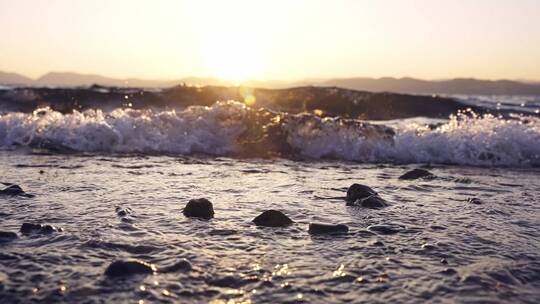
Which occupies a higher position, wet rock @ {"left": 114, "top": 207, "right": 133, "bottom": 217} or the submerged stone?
the submerged stone

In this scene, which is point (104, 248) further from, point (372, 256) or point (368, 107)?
point (368, 107)

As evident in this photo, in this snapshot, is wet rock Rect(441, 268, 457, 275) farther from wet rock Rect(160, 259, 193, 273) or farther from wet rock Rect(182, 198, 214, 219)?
wet rock Rect(182, 198, 214, 219)

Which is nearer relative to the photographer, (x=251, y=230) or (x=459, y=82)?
(x=251, y=230)

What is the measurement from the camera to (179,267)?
10.1 ft

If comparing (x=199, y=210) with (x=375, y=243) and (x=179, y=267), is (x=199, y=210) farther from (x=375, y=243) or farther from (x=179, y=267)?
(x=375, y=243)

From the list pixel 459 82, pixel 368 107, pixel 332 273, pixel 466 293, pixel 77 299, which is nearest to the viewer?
pixel 77 299

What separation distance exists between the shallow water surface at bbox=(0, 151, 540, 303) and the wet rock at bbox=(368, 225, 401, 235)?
0.02 metres

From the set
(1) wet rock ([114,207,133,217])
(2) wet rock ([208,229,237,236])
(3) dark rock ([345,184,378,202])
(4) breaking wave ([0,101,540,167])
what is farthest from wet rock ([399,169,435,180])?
(1) wet rock ([114,207,133,217])

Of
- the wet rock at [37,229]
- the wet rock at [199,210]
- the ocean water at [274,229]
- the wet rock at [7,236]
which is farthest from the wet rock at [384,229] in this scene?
the wet rock at [7,236]

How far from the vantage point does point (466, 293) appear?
276 cm

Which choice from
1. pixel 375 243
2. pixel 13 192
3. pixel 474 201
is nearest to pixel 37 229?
pixel 13 192

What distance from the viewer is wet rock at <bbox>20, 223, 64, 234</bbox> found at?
12.3 ft

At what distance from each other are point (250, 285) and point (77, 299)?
0.88 meters

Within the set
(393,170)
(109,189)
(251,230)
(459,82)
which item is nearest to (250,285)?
(251,230)
